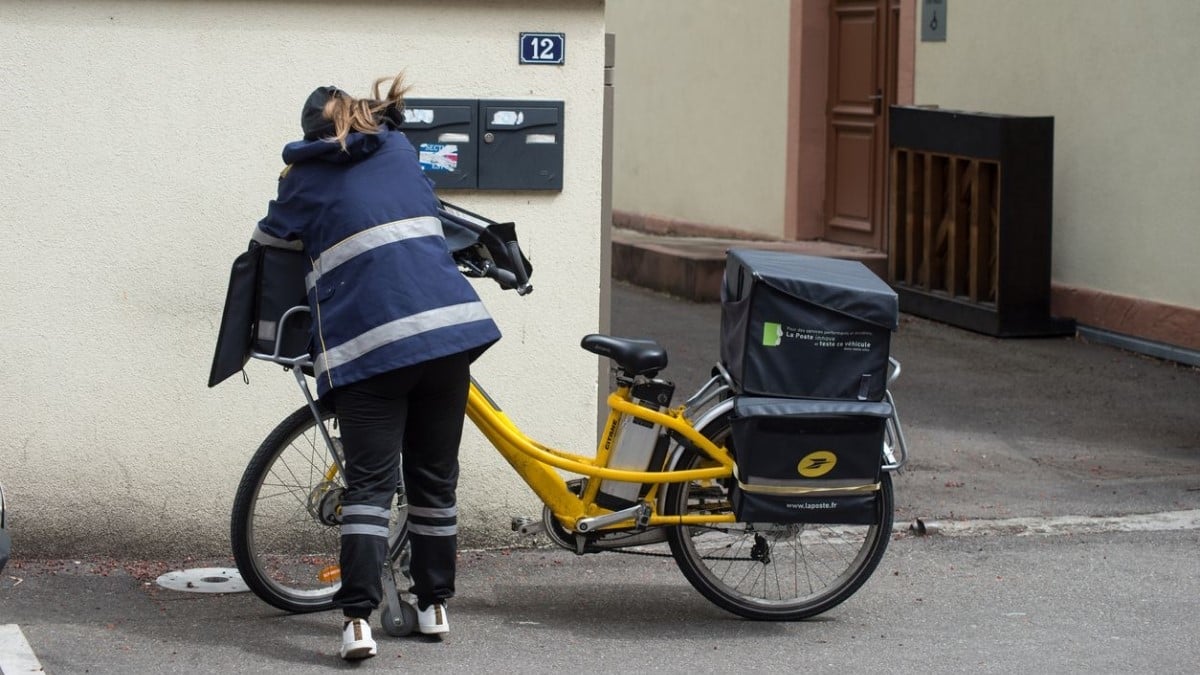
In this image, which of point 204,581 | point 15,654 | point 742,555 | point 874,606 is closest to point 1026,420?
point 874,606

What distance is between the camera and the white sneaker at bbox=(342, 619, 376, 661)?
496cm

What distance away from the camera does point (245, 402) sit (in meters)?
6.00

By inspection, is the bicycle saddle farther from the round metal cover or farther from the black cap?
the round metal cover

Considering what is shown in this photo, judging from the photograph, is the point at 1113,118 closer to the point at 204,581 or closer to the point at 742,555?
the point at 742,555

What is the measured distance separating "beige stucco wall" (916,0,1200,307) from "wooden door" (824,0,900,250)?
4.77 feet

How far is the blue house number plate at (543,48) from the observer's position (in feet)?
19.6

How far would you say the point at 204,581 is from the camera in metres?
5.80

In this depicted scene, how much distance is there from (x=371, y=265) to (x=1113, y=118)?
21.4 feet

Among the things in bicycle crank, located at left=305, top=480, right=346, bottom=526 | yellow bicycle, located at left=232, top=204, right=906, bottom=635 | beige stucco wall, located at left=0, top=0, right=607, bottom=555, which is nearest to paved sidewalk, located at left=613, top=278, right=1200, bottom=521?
yellow bicycle, located at left=232, top=204, right=906, bottom=635

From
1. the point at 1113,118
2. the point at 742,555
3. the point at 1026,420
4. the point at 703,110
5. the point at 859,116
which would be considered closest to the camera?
the point at 742,555

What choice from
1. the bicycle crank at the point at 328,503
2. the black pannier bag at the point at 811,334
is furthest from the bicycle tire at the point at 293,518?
the black pannier bag at the point at 811,334

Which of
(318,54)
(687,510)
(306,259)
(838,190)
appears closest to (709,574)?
(687,510)

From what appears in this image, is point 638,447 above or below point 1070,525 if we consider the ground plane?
above

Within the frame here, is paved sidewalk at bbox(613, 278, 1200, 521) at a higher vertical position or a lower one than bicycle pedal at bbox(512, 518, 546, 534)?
lower
